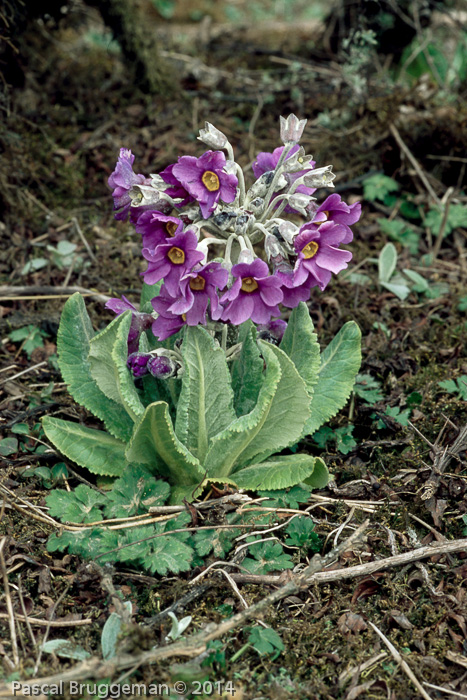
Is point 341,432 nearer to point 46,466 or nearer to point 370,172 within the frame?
point 46,466

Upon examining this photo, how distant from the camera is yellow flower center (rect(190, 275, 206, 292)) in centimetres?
245

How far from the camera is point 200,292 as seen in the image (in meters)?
2.47

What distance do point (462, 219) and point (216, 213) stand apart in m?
2.50

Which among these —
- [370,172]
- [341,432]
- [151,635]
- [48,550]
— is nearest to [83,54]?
[370,172]

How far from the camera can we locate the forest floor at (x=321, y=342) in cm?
225

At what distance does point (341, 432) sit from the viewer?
122 inches

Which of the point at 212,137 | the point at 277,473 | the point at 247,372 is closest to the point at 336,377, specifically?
the point at 247,372

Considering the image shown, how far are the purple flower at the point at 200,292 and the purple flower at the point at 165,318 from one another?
0.22ft

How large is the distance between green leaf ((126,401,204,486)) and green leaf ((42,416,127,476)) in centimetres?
15

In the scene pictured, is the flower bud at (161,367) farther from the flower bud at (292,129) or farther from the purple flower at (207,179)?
the flower bud at (292,129)

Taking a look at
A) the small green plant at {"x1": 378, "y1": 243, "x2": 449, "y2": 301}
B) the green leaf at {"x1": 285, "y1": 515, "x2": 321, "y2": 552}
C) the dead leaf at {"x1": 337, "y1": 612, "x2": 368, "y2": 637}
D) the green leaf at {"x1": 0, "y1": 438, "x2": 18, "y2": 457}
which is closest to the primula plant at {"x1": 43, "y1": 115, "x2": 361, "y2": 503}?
the green leaf at {"x1": 285, "y1": 515, "x2": 321, "y2": 552}

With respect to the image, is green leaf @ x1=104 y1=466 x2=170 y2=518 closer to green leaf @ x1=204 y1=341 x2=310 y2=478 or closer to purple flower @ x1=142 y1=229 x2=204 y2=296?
green leaf @ x1=204 y1=341 x2=310 y2=478

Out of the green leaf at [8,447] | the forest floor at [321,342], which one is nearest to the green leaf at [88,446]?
the forest floor at [321,342]

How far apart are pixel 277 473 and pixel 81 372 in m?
0.97
